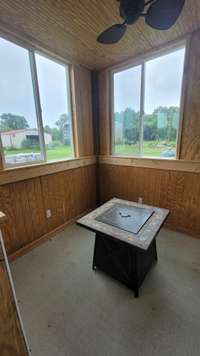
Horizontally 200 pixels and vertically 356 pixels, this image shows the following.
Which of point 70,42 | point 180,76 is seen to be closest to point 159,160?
point 180,76

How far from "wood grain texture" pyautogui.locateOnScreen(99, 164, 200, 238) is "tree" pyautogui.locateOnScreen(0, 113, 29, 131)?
158 cm

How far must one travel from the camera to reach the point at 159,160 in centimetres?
239

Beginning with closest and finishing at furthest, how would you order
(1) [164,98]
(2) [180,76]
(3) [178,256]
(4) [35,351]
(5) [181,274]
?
(4) [35,351]
(5) [181,274]
(3) [178,256]
(2) [180,76]
(1) [164,98]

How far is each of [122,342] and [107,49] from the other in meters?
3.10

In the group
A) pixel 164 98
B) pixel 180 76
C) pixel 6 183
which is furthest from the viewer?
pixel 164 98

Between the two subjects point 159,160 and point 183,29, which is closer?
point 183,29

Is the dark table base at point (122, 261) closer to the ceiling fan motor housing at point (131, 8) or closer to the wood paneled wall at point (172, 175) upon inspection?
the wood paneled wall at point (172, 175)

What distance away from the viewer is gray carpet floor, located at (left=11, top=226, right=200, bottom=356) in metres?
1.11

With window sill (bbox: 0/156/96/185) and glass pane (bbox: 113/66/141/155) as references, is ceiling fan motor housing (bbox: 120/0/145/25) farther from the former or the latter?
window sill (bbox: 0/156/96/185)

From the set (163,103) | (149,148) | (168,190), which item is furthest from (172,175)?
(163,103)

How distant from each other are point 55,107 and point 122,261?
2202 millimetres

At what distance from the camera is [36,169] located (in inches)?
81.0

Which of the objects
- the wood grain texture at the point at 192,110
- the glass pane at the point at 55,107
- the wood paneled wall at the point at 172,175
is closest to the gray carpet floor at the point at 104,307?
the wood paneled wall at the point at 172,175

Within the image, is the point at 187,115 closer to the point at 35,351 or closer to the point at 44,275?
the point at 44,275
